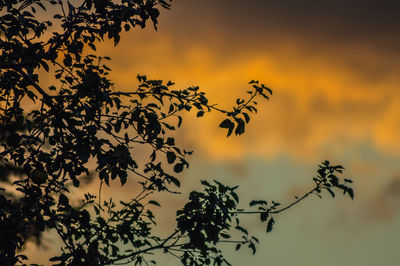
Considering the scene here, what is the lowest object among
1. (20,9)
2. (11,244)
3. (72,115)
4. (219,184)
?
(11,244)

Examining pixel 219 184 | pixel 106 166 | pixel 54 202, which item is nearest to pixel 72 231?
pixel 54 202

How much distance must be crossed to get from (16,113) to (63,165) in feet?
5.82

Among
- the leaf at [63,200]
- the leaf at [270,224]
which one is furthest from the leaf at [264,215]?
the leaf at [63,200]

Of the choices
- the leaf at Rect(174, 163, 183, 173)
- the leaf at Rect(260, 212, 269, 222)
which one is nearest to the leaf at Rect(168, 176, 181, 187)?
the leaf at Rect(174, 163, 183, 173)

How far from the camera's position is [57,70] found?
9.11m

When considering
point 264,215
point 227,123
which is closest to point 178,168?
point 227,123

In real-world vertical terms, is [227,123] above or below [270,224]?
above

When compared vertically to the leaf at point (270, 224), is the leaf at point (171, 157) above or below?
above

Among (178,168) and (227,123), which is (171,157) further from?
(227,123)

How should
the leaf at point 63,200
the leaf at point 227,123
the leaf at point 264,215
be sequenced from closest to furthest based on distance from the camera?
the leaf at point 63,200 < the leaf at point 227,123 < the leaf at point 264,215

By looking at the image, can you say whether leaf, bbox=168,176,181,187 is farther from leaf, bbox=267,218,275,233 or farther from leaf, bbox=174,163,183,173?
leaf, bbox=267,218,275,233

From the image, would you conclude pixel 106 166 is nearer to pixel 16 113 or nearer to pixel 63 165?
pixel 63 165

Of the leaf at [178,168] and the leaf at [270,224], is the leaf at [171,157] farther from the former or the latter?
the leaf at [270,224]

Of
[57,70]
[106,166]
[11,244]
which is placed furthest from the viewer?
[57,70]
